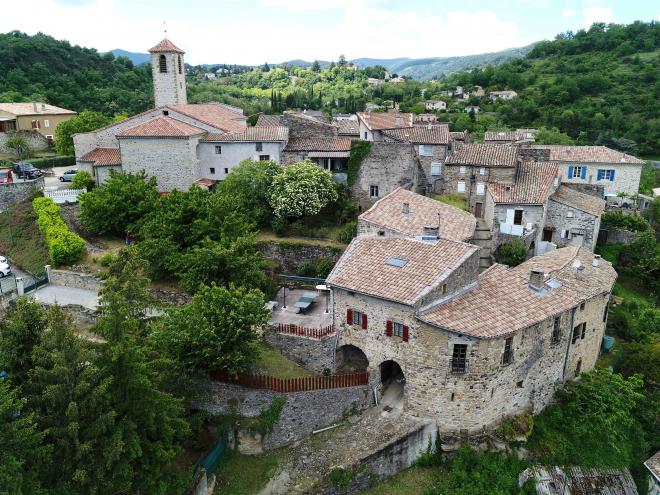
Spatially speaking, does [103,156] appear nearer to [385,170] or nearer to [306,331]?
[385,170]

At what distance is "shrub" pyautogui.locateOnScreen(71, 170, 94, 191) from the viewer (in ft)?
153

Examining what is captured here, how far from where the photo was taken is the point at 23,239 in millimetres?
42344

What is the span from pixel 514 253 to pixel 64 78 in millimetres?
82297

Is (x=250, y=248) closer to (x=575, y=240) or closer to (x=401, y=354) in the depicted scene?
(x=401, y=354)

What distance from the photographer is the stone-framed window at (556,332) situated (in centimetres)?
2694

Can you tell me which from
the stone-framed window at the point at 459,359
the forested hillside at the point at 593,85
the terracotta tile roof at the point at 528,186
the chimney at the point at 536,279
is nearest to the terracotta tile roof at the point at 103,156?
the terracotta tile roof at the point at 528,186

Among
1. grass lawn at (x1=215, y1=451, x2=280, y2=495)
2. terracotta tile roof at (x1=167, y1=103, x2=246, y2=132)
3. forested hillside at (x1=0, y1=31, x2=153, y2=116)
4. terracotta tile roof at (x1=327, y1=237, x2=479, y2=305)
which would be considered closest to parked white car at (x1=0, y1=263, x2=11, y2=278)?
terracotta tile roof at (x1=167, y1=103, x2=246, y2=132)

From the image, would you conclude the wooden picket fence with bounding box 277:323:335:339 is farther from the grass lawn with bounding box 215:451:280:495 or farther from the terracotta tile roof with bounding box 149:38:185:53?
the terracotta tile roof with bounding box 149:38:185:53

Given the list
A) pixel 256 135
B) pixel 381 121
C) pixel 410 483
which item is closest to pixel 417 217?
pixel 410 483

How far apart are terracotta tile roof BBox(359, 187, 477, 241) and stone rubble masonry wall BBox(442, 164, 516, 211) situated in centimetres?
966

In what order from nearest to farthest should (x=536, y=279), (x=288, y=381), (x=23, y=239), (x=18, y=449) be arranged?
(x=18, y=449) < (x=288, y=381) < (x=536, y=279) < (x=23, y=239)

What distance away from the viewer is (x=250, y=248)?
34.2 meters

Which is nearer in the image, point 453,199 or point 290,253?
point 290,253

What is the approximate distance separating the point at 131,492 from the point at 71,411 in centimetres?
466
